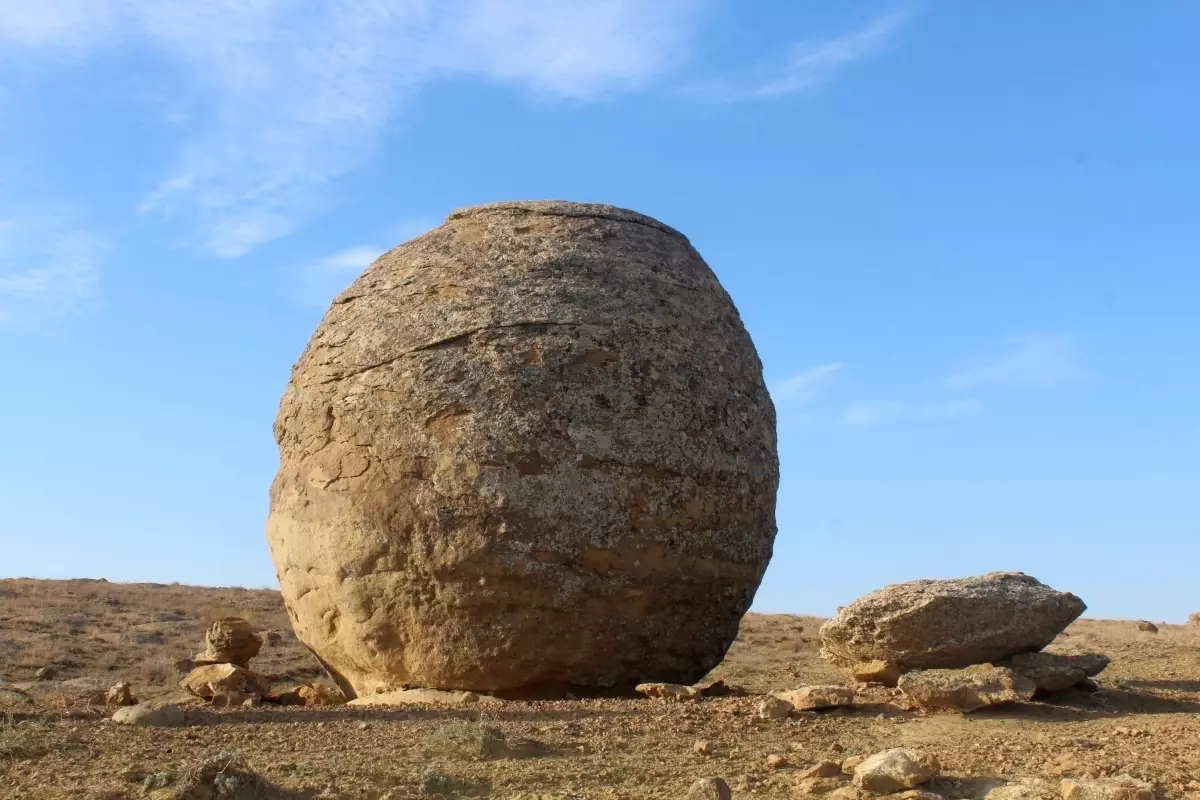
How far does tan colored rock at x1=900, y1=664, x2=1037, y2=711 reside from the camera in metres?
7.62

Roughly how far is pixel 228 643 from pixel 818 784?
5.84 metres

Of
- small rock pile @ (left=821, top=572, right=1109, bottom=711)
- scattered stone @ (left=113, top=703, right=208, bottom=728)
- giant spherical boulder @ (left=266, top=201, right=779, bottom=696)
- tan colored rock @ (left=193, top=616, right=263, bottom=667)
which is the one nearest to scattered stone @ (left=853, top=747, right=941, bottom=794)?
small rock pile @ (left=821, top=572, right=1109, bottom=711)

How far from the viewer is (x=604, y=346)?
859 centimetres

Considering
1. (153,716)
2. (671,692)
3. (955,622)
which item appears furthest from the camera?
(955,622)

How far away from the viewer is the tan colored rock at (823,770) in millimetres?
5676

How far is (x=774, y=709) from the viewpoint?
7.46 m

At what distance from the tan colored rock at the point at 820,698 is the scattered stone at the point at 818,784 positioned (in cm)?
200

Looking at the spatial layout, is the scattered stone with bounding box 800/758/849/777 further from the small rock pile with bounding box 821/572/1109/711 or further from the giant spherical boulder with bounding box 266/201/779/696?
the giant spherical boulder with bounding box 266/201/779/696

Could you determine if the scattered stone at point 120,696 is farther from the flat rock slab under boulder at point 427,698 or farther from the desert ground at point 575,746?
the flat rock slab under boulder at point 427,698

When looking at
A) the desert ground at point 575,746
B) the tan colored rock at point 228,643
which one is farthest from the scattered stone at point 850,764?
the tan colored rock at point 228,643

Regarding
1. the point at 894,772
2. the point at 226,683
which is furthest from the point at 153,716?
the point at 894,772

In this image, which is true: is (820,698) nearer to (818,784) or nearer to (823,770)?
(823,770)

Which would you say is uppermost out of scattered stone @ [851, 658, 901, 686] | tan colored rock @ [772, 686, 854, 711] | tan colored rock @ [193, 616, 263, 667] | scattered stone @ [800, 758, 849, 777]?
tan colored rock @ [193, 616, 263, 667]

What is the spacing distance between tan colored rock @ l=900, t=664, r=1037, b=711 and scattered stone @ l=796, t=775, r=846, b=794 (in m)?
2.16
